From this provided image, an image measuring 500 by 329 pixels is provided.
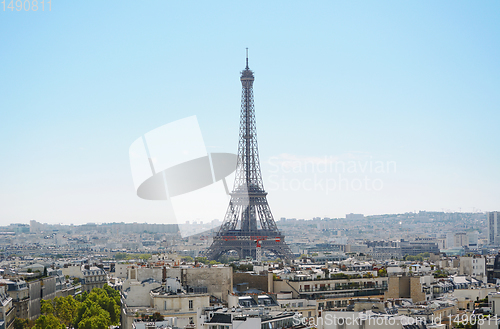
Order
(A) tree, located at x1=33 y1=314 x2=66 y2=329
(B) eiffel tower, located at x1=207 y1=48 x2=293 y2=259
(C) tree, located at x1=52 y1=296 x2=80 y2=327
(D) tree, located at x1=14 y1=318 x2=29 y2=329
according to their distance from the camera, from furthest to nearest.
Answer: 1. (B) eiffel tower, located at x1=207 y1=48 x2=293 y2=259
2. (C) tree, located at x1=52 y1=296 x2=80 y2=327
3. (D) tree, located at x1=14 y1=318 x2=29 y2=329
4. (A) tree, located at x1=33 y1=314 x2=66 y2=329

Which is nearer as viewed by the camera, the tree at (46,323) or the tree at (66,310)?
the tree at (46,323)

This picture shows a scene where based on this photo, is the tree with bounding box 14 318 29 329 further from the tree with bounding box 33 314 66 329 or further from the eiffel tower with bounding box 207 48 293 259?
the eiffel tower with bounding box 207 48 293 259

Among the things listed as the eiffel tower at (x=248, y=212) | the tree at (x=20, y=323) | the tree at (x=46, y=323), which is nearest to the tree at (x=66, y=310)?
the tree at (x=20, y=323)

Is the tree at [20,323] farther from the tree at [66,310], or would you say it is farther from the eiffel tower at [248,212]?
the eiffel tower at [248,212]

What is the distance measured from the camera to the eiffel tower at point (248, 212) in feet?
265

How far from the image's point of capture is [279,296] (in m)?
37.8

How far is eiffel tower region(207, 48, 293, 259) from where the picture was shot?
80875 millimetres

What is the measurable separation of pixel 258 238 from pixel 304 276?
39.1m

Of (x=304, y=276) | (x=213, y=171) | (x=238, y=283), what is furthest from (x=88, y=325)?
(x=213, y=171)

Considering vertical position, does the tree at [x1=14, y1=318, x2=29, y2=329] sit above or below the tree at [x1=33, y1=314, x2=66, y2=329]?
below

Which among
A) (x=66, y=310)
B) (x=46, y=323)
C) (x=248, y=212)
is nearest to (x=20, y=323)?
(x=46, y=323)

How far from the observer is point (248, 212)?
271ft

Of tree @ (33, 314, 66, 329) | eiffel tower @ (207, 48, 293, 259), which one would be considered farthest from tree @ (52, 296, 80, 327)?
eiffel tower @ (207, 48, 293, 259)

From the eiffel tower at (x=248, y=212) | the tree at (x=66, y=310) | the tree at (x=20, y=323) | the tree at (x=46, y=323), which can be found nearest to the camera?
the tree at (x=46, y=323)
